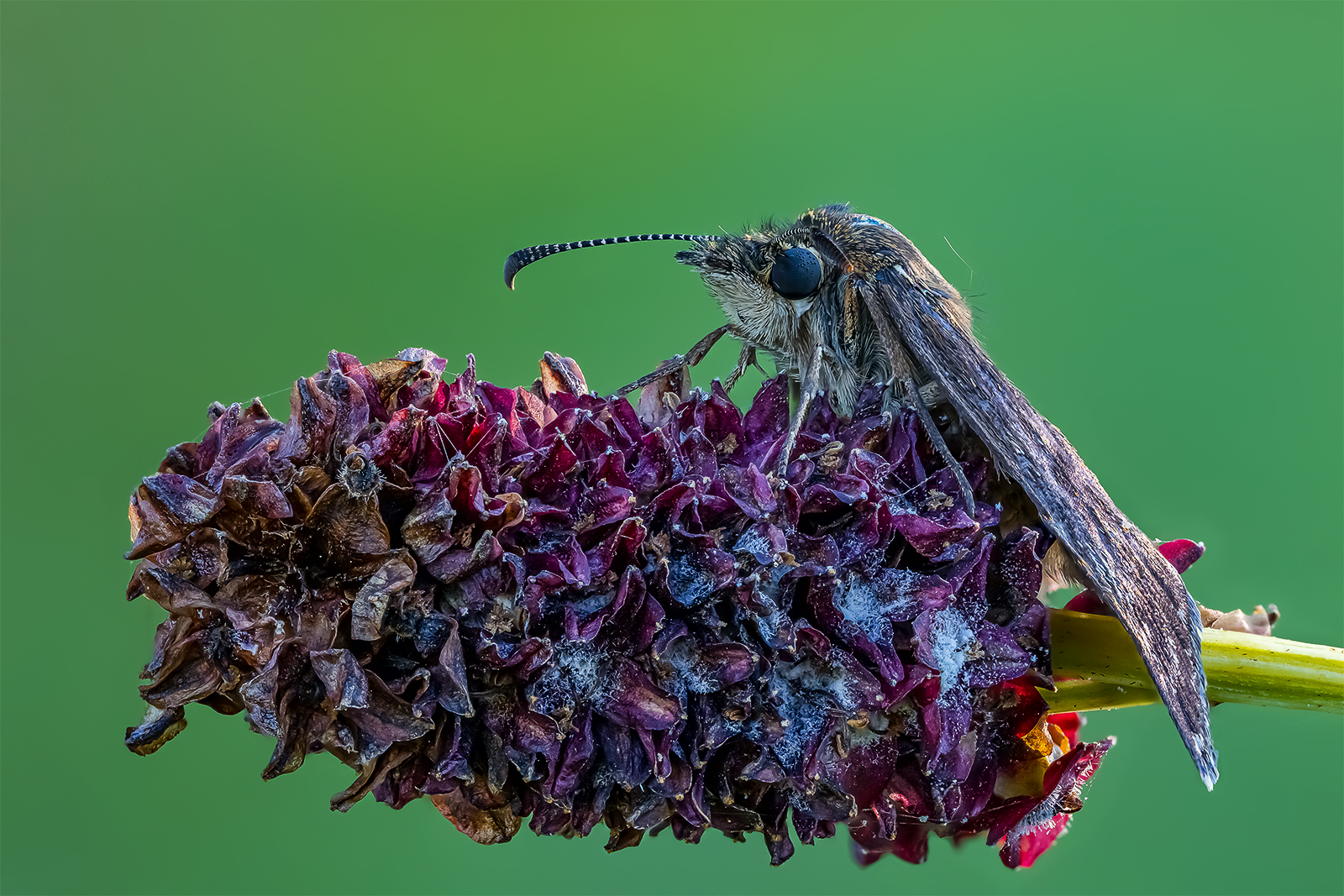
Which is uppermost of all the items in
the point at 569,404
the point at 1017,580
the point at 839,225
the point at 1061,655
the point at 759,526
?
the point at 839,225

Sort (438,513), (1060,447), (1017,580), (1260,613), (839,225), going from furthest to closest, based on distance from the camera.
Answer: (839,225) → (1260,613) → (1060,447) → (1017,580) → (438,513)

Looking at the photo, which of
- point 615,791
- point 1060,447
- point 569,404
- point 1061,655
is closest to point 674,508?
point 569,404

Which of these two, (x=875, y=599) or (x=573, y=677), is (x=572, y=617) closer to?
(x=573, y=677)

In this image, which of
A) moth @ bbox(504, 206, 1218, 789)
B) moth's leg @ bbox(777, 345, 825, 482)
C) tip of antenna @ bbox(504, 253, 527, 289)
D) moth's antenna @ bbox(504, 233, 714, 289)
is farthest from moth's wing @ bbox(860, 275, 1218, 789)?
tip of antenna @ bbox(504, 253, 527, 289)

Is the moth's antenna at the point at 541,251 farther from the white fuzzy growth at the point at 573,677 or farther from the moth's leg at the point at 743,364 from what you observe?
the white fuzzy growth at the point at 573,677

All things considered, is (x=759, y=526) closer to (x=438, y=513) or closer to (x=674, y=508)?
(x=674, y=508)

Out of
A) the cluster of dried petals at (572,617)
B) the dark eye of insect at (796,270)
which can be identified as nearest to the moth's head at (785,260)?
the dark eye of insect at (796,270)
